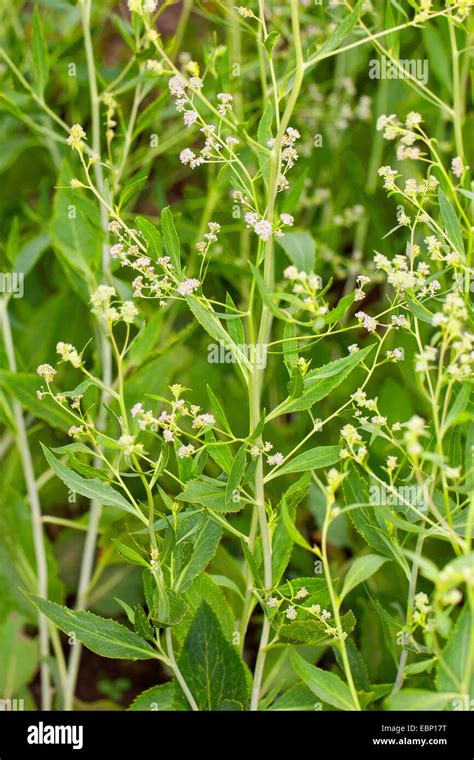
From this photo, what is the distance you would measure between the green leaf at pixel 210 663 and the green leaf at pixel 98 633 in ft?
0.12

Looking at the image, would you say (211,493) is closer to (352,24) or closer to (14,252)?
(352,24)

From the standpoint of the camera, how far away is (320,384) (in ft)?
1.94

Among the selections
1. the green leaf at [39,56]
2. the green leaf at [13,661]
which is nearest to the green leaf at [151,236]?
the green leaf at [39,56]

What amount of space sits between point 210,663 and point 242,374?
0.22 meters

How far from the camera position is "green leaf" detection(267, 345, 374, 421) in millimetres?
585

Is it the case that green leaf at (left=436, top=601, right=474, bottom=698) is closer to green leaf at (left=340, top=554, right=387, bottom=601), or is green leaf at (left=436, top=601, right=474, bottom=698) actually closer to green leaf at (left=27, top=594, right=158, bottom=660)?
green leaf at (left=340, top=554, right=387, bottom=601)

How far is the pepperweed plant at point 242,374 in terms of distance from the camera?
0.57 meters

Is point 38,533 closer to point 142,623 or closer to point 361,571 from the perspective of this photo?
point 142,623

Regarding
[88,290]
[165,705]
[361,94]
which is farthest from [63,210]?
[361,94]

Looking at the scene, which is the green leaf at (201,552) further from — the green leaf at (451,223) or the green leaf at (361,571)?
the green leaf at (451,223)

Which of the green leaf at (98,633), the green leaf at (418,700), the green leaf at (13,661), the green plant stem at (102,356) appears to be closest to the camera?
the green leaf at (418,700)

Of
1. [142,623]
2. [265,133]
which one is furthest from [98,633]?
[265,133]

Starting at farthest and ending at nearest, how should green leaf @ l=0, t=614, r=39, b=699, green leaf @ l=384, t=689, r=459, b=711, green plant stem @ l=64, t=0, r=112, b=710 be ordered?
green leaf @ l=0, t=614, r=39, b=699, green plant stem @ l=64, t=0, r=112, b=710, green leaf @ l=384, t=689, r=459, b=711

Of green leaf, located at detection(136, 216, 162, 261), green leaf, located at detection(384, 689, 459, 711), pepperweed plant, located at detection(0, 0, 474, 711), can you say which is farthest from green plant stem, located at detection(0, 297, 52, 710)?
green leaf, located at detection(384, 689, 459, 711)
